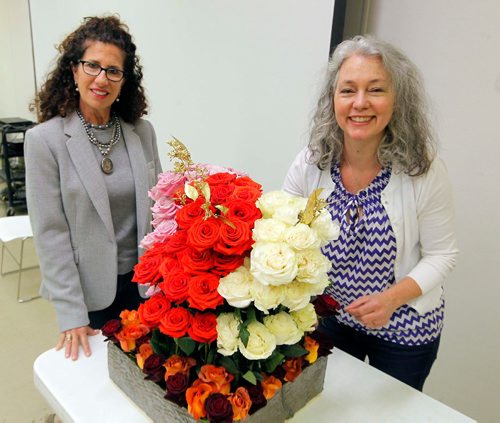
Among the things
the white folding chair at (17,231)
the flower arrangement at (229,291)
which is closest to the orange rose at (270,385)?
the flower arrangement at (229,291)

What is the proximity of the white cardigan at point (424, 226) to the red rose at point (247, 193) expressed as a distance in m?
0.47

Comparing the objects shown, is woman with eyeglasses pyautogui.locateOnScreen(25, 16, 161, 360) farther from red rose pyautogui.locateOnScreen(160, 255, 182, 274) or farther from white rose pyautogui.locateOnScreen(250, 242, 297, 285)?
white rose pyautogui.locateOnScreen(250, 242, 297, 285)

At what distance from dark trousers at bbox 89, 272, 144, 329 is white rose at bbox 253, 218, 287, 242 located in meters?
0.87

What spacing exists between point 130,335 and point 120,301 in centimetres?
64

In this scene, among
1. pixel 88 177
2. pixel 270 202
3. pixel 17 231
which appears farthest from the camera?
pixel 17 231

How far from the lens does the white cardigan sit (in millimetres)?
1105

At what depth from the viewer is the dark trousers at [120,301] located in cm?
145

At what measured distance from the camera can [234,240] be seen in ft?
2.32

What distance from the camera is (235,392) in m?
0.77

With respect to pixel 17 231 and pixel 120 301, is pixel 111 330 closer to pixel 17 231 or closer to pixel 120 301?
pixel 120 301

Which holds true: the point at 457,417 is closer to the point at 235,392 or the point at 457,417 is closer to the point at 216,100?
the point at 235,392

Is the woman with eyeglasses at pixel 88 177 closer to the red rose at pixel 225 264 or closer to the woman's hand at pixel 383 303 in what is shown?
the red rose at pixel 225 264

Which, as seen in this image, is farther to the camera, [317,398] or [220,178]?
[317,398]

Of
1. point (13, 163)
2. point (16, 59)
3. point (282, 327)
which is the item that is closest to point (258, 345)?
point (282, 327)
